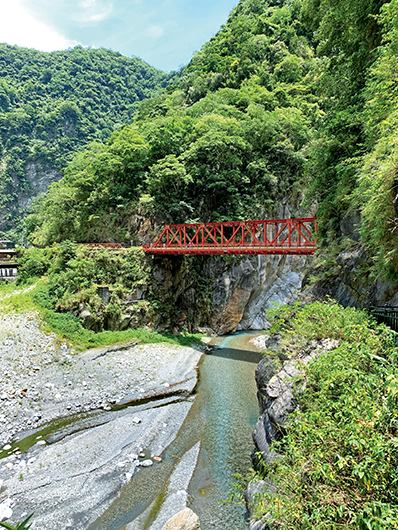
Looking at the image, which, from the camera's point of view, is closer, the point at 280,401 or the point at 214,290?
the point at 280,401

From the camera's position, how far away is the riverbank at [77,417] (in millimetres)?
6406

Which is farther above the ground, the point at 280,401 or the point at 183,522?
the point at 280,401

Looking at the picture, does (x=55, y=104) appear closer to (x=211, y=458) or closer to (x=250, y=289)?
(x=250, y=289)

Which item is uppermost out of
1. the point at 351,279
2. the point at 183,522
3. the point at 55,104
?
Result: the point at 55,104

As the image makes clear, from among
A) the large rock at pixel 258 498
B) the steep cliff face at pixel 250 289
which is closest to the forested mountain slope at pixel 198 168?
the steep cliff face at pixel 250 289

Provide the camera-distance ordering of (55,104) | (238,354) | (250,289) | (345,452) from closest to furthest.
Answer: (345,452) → (238,354) → (250,289) → (55,104)

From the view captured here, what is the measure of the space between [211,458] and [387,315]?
624cm

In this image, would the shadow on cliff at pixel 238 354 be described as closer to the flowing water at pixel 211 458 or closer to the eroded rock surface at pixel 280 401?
the flowing water at pixel 211 458

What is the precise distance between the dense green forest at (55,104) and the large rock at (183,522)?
67146 mm

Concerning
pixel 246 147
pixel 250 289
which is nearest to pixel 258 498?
pixel 250 289

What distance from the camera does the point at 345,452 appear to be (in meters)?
3.20

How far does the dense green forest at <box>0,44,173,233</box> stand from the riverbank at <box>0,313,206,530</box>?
59.5 meters

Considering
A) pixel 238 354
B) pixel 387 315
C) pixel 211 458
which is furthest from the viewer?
pixel 238 354

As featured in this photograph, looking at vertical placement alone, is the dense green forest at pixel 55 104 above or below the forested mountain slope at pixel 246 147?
above
